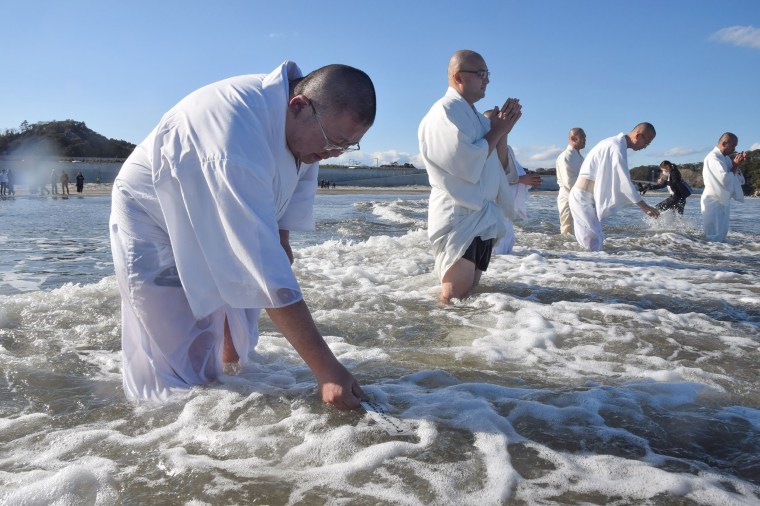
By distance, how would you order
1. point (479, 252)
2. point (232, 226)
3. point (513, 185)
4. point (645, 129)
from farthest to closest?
1. point (513, 185)
2. point (645, 129)
3. point (479, 252)
4. point (232, 226)

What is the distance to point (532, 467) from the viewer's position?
2047mm

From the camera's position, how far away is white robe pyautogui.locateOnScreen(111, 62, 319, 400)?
1.99 meters

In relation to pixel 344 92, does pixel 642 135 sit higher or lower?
higher

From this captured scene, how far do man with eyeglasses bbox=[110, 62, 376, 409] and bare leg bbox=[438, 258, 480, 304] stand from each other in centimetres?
279

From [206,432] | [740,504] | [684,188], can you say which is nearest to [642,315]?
[740,504]

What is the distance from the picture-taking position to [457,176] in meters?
5.01

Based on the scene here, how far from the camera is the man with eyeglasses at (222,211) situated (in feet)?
6.54

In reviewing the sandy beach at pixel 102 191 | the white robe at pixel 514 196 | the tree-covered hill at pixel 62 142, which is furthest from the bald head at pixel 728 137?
the tree-covered hill at pixel 62 142

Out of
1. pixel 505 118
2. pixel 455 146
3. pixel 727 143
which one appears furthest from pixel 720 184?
pixel 455 146

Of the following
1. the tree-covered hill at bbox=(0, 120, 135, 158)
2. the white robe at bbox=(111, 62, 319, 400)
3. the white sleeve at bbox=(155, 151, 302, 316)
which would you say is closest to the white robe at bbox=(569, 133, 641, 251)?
the white robe at bbox=(111, 62, 319, 400)

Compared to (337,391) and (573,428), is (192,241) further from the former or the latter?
(573,428)

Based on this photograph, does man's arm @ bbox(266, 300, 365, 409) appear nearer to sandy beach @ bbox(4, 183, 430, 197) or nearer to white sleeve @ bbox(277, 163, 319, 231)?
white sleeve @ bbox(277, 163, 319, 231)

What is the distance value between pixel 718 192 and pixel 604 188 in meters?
4.49

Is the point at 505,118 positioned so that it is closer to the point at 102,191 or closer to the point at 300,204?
the point at 300,204
